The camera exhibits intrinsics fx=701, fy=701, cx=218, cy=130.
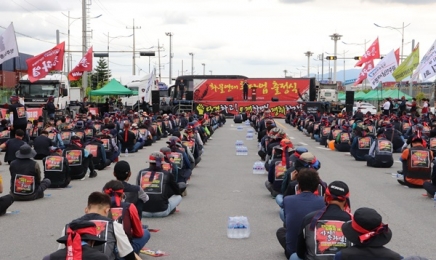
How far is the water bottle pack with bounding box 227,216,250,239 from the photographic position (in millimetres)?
10266

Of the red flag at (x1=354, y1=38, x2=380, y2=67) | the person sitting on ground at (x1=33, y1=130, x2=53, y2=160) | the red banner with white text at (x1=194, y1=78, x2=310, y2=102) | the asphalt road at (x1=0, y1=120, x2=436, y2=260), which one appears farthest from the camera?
the red banner with white text at (x1=194, y1=78, x2=310, y2=102)

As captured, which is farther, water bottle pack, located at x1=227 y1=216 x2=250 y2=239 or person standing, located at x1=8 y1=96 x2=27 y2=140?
person standing, located at x1=8 y1=96 x2=27 y2=140

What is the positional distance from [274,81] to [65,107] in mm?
17501

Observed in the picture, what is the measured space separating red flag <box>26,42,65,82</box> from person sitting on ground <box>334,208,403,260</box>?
92.1 feet

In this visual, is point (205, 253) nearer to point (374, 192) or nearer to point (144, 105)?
point (374, 192)

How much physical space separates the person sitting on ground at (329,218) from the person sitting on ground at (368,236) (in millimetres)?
909

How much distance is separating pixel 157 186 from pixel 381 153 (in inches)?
421

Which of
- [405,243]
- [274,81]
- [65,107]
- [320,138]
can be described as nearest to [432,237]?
[405,243]

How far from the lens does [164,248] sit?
9.73m

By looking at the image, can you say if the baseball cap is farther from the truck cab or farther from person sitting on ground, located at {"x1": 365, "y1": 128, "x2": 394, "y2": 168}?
the truck cab

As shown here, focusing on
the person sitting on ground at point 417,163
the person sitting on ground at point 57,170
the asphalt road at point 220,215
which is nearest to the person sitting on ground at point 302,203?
the asphalt road at point 220,215

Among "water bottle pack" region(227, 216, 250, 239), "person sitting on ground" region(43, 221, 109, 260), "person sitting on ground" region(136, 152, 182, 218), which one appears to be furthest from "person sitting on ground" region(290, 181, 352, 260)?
"person sitting on ground" region(136, 152, 182, 218)

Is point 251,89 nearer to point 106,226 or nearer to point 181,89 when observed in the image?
point 181,89

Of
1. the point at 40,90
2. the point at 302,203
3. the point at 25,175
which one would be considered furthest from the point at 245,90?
the point at 302,203
